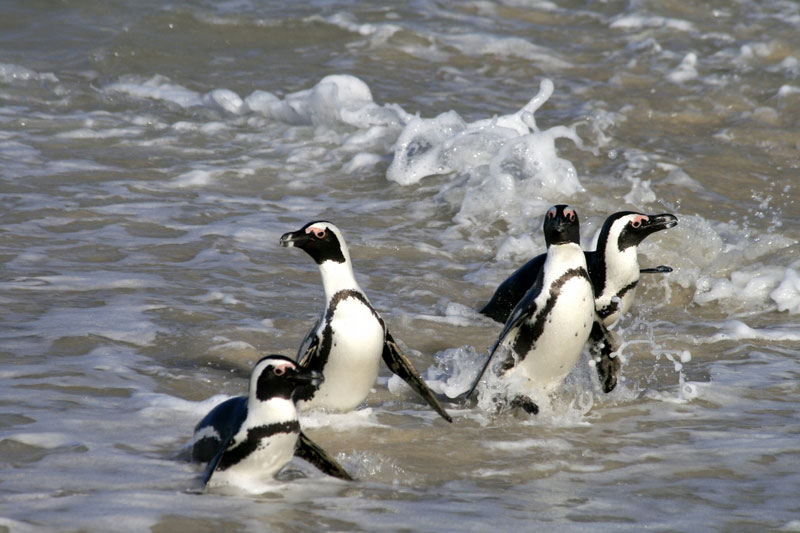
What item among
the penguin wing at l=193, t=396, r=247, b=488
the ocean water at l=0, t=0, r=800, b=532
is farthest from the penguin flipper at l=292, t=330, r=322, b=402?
the penguin wing at l=193, t=396, r=247, b=488

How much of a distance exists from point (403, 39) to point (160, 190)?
535 cm

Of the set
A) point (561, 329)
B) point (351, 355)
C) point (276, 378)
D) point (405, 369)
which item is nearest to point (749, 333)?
point (561, 329)

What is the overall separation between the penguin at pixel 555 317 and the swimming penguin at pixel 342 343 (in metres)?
0.47

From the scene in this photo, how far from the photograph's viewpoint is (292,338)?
17.7ft

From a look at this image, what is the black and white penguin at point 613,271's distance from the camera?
19.0 feet

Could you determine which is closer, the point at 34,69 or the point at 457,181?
the point at 457,181

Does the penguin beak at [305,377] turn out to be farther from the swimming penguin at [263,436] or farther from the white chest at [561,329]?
the white chest at [561,329]

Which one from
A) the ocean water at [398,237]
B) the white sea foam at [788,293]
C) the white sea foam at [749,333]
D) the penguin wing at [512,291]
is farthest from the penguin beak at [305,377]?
the white sea foam at [788,293]

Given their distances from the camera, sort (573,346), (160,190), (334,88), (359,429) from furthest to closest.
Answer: (334,88)
(160,190)
(573,346)
(359,429)

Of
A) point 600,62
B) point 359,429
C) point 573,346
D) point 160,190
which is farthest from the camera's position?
point 600,62

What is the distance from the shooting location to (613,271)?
5.82 meters

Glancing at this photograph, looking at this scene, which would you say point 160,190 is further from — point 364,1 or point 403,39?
point 364,1

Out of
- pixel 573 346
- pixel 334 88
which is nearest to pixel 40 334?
pixel 573 346

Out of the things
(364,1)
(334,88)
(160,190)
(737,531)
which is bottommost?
(737,531)
